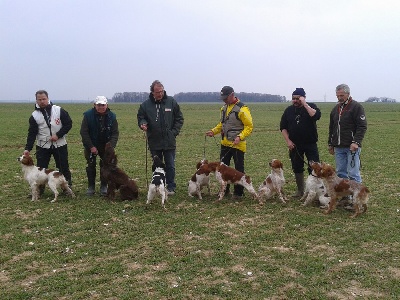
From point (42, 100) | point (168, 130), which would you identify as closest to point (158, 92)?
point (168, 130)

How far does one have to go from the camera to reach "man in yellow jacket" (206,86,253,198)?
8469 mm

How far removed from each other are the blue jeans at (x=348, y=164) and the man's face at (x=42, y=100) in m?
6.48

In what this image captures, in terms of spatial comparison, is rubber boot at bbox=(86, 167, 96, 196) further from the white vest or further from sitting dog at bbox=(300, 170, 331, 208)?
sitting dog at bbox=(300, 170, 331, 208)

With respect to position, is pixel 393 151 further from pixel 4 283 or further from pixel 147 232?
pixel 4 283

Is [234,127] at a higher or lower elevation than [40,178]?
higher

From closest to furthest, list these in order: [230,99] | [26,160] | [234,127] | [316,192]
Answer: [316,192]
[230,99]
[234,127]
[26,160]

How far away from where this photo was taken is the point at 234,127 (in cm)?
862

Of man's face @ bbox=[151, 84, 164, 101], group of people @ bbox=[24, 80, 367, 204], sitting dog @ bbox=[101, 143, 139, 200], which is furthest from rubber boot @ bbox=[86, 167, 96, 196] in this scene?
man's face @ bbox=[151, 84, 164, 101]

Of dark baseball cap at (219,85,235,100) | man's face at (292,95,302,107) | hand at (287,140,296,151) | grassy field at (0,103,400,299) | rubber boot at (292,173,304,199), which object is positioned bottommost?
grassy field at (0,103,400,299)

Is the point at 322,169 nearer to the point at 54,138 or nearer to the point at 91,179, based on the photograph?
the point at 91,179

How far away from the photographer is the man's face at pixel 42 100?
8.63 m

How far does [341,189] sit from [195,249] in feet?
11.1

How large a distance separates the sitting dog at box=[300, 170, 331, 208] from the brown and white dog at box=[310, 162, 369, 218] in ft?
0.80

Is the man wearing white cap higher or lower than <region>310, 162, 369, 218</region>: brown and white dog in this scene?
higher
